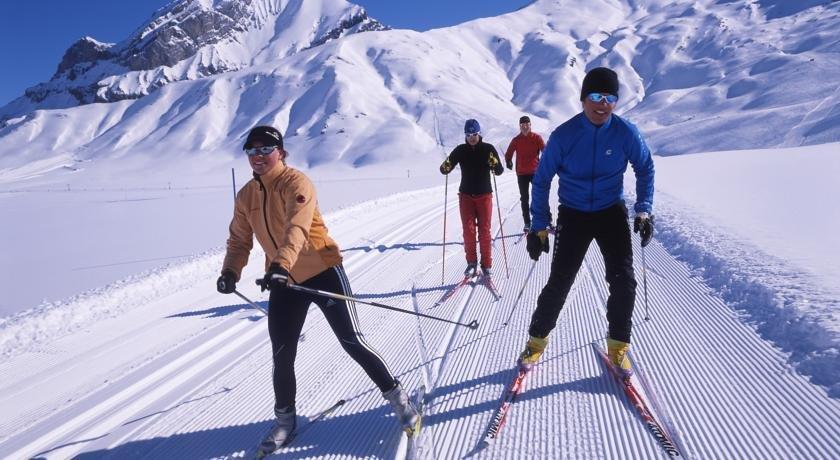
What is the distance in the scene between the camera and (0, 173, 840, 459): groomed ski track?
2662 mm

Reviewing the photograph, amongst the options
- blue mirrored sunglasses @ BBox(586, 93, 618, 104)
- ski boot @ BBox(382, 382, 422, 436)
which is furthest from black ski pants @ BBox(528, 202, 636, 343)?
ski boot @ BBox(382, 382, 422, 436)

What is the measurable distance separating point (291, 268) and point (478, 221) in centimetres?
393

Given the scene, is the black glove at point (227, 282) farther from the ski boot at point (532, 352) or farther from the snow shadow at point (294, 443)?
the ski boot at point (532, 352)

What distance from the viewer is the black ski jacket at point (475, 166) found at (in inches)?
231

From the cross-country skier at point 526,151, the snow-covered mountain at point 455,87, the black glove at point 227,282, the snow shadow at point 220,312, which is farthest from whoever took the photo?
the snow-covered mountain at point 455,87

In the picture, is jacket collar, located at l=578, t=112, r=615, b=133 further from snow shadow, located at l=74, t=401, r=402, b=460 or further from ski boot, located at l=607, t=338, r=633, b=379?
snow shadow, located at l=74, t=401, r=402, b=460

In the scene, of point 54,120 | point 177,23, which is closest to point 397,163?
point 54,120

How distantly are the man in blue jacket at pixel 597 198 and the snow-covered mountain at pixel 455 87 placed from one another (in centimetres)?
4878

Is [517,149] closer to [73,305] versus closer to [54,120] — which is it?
[73,305]

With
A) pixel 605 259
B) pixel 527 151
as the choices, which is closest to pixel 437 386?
pixel 605 259

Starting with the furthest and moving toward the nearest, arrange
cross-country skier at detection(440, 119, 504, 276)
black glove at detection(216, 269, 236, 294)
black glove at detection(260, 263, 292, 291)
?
cross-country skier at detection(440, 119, 504, 276)
black glove at detection(216, 269, 236, 294)
black glove at detection(260, 263, 292, 291)

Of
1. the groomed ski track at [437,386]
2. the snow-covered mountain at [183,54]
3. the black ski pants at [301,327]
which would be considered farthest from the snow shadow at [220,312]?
the snow-covered mountain at [183,54]

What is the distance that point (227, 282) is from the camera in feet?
8.23

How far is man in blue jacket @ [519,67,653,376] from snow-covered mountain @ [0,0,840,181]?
48784 millimetres
